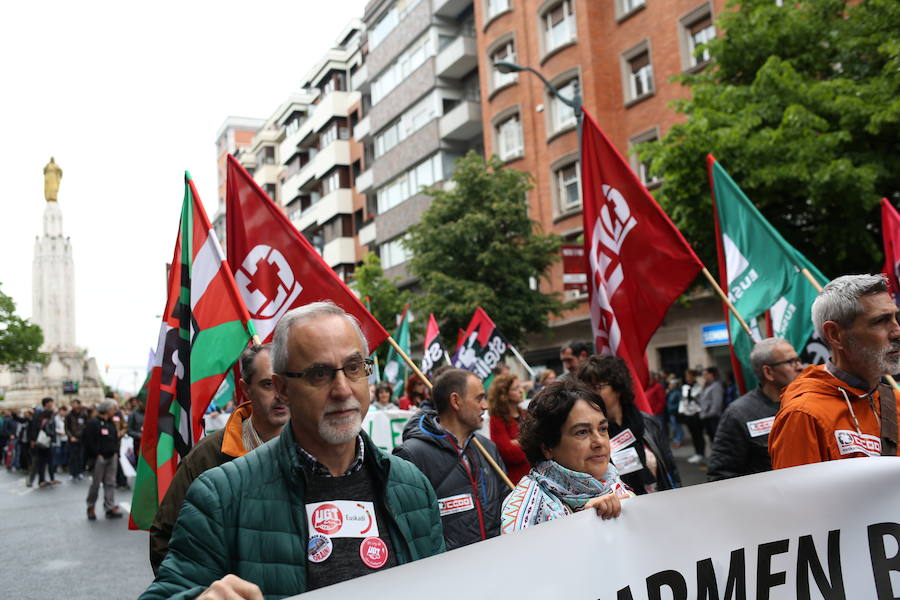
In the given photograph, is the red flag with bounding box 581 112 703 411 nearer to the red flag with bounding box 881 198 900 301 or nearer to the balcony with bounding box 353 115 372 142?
the red flag with bounding box 881 198 900 301

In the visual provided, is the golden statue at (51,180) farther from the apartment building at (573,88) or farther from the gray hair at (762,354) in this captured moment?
the gray hair at (762,354)

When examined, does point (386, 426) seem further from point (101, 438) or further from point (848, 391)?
point (848, 391)

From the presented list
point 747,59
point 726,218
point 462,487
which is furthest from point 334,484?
point 747,59

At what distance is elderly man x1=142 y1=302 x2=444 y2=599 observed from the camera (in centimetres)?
208

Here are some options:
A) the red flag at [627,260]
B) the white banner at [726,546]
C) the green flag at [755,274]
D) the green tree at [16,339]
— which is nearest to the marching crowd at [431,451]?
the white banner at [726,546]

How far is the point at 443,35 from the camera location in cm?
3603

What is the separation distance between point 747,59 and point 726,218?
954 centimetres

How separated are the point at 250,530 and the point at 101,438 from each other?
11.4 metres

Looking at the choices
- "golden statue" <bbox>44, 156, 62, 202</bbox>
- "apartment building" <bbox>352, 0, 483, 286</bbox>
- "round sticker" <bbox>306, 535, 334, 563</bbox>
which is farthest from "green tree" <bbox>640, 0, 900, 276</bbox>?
"golden statue" <bbox>44, 156, 62, 202</bbox>

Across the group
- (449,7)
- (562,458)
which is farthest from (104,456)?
(449,7)

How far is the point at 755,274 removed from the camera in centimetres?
622

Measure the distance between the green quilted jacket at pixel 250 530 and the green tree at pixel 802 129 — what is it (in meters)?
12.2

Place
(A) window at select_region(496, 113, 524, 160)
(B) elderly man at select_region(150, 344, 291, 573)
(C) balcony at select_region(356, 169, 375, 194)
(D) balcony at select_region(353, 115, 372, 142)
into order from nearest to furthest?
(B) elderly man at select_region(150, 344, 291, 573) → (A) window at select_region(496, 113, 524, 160) → (C) balcony at select_region(356, 169, 375, 194) → (D) balcony at select_region(353, 115, 372, 142)

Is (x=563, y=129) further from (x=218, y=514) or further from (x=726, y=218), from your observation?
(x=218, y=514)
